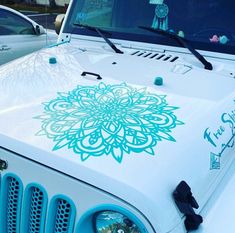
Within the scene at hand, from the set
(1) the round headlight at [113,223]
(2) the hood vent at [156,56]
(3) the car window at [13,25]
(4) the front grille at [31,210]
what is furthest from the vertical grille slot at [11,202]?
(3) the car window at [13,25]

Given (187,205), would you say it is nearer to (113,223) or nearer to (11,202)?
(113,223)

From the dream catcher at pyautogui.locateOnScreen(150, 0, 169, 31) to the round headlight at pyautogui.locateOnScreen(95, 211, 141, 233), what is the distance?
5.31 ft

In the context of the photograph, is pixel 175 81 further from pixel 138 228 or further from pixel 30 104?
pixel 138 228

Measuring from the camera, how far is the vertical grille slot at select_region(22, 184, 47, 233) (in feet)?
5.43

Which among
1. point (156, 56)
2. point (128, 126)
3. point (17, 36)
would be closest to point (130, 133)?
point (128, 126)

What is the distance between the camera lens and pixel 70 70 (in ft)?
8.08

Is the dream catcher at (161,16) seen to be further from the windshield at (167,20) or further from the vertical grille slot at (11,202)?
the vertical grille slot at (11,202)

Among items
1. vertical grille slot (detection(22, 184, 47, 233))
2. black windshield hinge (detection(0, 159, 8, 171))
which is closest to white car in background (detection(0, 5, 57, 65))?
black windshield hinge (detection(0, 159, 8, 171))

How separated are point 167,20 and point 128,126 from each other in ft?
3.96

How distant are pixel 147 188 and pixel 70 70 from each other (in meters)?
1.18

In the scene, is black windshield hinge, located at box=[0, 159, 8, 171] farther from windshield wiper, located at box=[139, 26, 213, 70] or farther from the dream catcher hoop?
the dream catcher hoop

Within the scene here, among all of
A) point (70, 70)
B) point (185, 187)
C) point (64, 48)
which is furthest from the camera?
point (64, 48)

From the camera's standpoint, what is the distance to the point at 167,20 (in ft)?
9.03

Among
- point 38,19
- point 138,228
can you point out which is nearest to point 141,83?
point 138,228
